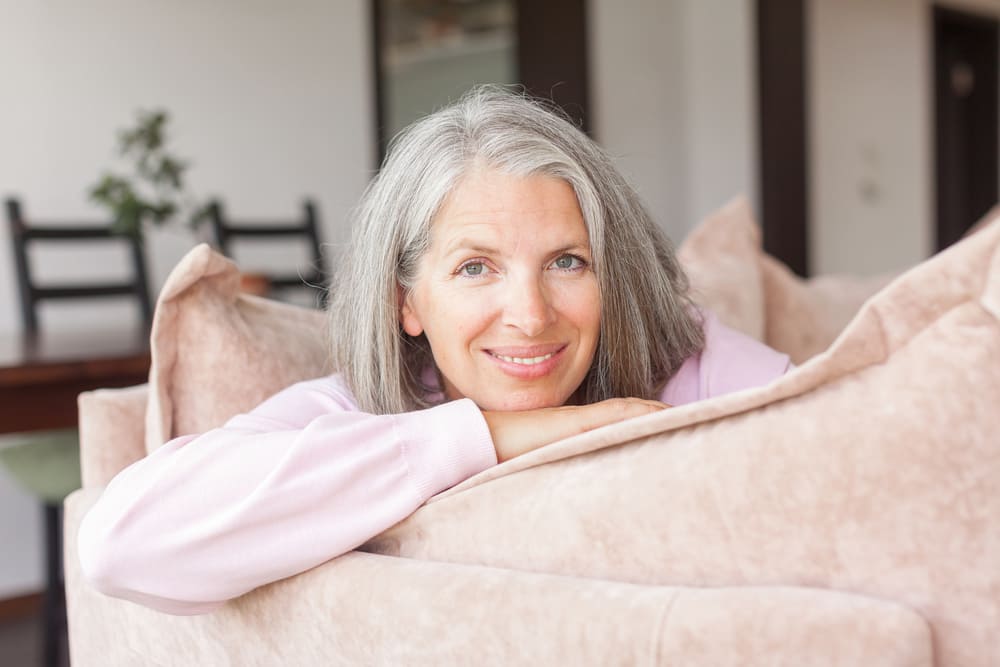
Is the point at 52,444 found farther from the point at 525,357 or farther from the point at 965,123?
the point at 965,123

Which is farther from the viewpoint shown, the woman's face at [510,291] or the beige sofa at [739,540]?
the woman's face at [510,291]

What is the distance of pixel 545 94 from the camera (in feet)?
15.3

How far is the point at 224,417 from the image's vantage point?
4.11 feet

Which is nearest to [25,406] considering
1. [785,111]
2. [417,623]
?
[417,623]

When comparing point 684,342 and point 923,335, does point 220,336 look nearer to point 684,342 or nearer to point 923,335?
point 684,342

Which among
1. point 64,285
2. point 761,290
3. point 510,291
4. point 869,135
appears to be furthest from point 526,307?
point 869,135

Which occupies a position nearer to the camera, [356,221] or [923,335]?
[923,335]

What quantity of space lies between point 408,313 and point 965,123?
7458 millimetres

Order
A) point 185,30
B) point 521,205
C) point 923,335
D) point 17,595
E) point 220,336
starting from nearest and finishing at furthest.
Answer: point 923,335
point 521,205
point 220,336
point 17,595
point 185,30

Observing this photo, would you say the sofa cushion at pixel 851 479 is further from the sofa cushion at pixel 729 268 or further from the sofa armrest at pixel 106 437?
the sofa cushion at pixel 729 268

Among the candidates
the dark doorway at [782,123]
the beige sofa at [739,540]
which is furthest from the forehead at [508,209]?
the dark doorway at [782,123]

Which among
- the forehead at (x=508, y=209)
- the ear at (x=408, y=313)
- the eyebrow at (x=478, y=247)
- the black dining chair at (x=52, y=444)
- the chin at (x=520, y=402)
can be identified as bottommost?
the black dining chair at (x=52, y=444)

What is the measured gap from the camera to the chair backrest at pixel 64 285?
2955 millimetres

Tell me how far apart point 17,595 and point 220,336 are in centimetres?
250
